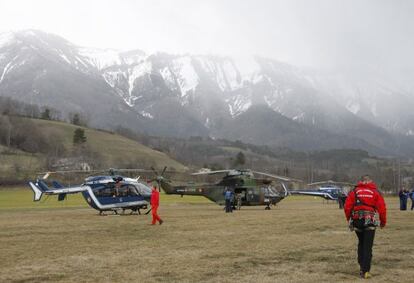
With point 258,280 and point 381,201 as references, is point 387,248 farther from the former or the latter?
point 258,280

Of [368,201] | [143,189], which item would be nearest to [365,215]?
[368,201]

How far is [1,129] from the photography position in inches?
5251

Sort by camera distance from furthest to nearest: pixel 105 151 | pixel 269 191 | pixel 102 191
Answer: pixel 105 151 → pixel 269 191 → pixel 102 191

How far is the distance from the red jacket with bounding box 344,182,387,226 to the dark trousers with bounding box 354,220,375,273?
30cm

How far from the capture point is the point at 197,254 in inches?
521

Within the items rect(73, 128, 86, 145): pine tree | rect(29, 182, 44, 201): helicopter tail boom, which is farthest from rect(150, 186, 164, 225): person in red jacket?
rect(73, 128, 86, 145): pine tree

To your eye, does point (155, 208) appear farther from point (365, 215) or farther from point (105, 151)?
point (105, 151)

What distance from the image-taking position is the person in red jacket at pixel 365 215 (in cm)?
1055

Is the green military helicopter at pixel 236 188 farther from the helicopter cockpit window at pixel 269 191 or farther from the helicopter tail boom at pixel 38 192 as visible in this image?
the helicopter tail boom at pixel 38 192

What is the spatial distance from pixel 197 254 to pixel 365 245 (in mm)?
4473

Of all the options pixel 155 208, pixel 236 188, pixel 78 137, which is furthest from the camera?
pixel 78 137

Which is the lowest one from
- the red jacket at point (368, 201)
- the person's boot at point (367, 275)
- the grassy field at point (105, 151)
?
the person's boot at point (367, 275)

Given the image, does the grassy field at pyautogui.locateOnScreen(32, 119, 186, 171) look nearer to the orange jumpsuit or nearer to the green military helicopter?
the green military helicopter

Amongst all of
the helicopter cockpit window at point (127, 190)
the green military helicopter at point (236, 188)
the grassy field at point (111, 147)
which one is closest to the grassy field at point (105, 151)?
the grassy field at point (111, 147)
